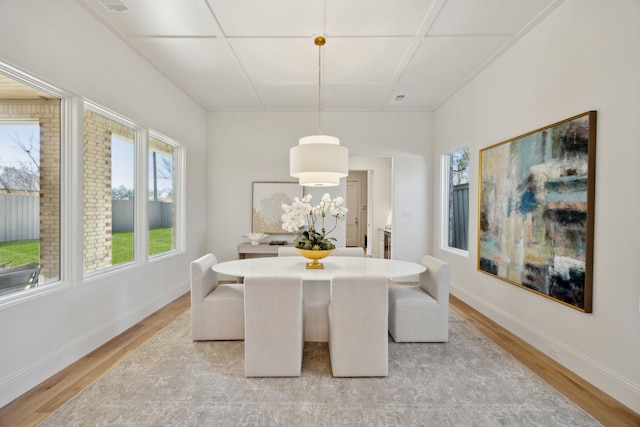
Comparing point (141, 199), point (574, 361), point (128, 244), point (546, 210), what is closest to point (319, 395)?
point (574, 361)

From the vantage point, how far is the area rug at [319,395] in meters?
1.79

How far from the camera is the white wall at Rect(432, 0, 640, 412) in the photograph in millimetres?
1918

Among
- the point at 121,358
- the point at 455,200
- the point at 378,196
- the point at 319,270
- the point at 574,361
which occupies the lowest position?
the point at 121,358

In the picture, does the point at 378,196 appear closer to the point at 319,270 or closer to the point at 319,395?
the point at 319,270

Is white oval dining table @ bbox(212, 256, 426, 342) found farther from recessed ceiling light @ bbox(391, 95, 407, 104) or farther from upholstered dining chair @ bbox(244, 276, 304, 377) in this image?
recessed ceiling light @ bbox(391, 95, 407, 104)

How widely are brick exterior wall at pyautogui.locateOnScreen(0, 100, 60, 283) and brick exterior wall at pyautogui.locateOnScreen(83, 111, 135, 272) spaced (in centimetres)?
28

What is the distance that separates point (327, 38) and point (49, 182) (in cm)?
260

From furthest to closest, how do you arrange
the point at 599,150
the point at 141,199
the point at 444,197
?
1. the point at 444,197
2. the point at 141,199
3. the point at 599,150

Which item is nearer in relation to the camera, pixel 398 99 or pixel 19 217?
pixel 19 217

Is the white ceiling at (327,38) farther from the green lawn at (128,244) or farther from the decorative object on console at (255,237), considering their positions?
the decorative object on console at (255,237)

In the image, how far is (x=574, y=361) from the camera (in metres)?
2.30

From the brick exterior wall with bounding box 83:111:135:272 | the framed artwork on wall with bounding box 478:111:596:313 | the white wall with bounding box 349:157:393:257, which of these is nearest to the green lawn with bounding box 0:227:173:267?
the brick exterior wall with bounding box 83:111:135:272

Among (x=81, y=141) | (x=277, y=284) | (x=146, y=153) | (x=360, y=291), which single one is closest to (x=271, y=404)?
(x=277, y=284)

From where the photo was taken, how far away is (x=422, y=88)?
4258 mm
